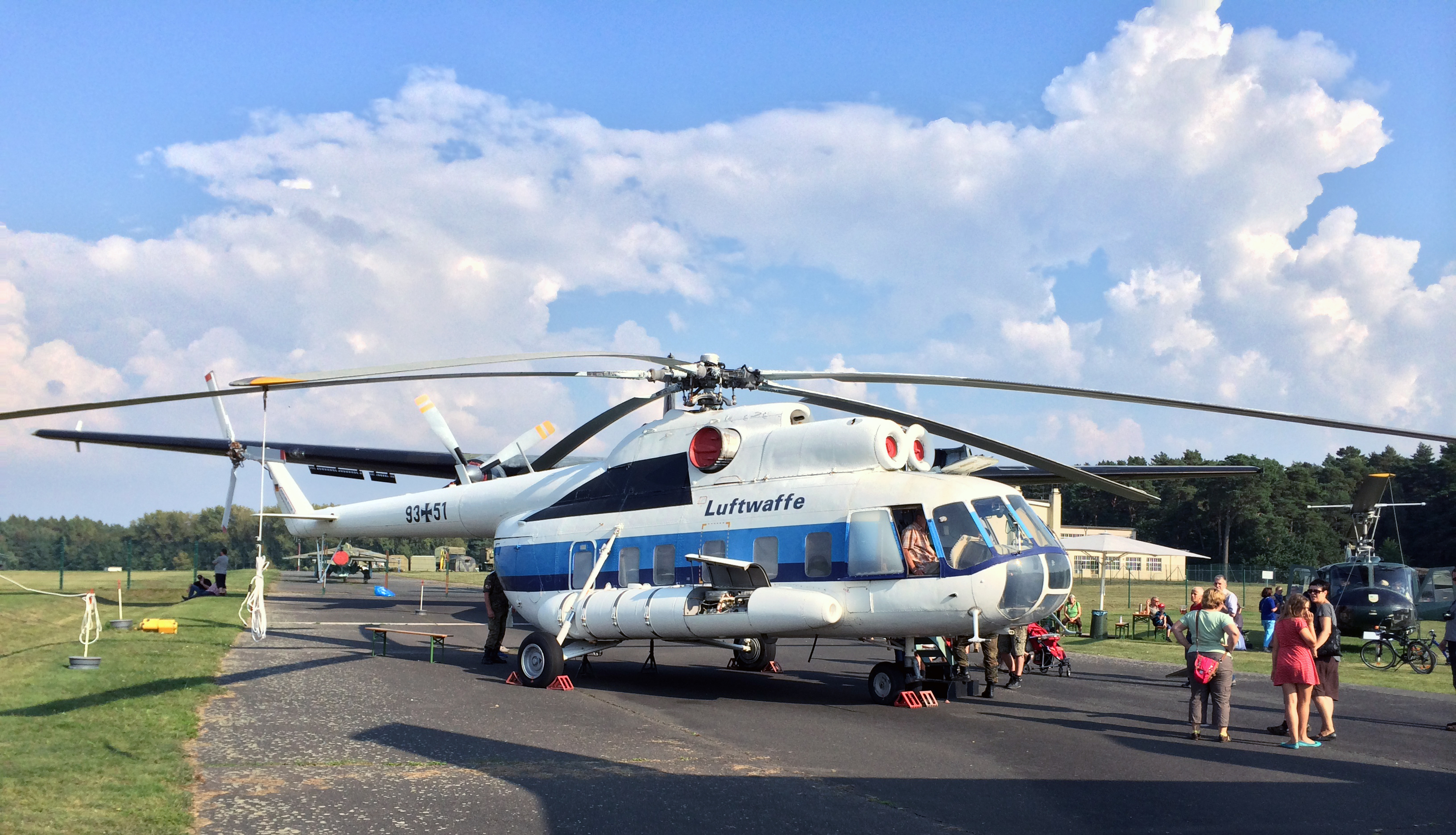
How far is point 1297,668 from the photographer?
10008 millimetres

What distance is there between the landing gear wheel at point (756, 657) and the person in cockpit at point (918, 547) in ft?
15.0

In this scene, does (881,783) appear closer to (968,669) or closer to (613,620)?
(613,620)

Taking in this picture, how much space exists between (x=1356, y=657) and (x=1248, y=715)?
34.9 ft

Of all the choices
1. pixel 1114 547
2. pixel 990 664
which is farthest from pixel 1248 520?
pixel 990 664

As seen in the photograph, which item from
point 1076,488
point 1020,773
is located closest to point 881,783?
point 1020,773

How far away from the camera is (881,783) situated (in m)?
7.92

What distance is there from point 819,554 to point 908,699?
6.86ft

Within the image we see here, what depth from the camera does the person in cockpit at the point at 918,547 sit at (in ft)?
37.9

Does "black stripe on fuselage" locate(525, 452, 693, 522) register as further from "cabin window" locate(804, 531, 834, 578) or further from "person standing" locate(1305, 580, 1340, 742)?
"person standing" locate(1305, 580, 1340, 742)

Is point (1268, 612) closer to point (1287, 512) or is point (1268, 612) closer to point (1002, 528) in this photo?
point (1002, 528)

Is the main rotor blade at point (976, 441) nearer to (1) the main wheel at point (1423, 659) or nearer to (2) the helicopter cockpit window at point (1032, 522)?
(2) the helicopter cockpit window at point (1032, 522)

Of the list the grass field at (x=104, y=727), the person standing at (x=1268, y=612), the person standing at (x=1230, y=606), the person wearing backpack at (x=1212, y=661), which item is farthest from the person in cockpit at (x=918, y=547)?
the person standing at (x=1268, y=612)

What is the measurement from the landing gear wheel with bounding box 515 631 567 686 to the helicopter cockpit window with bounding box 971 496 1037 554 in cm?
608

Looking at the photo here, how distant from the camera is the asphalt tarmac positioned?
6832 millimetres
